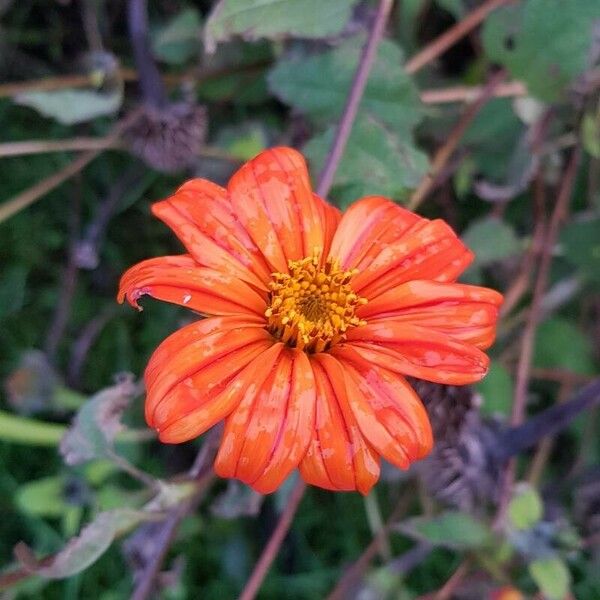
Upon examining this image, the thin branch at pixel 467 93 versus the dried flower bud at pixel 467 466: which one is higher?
the thin branch at pixel 467 93

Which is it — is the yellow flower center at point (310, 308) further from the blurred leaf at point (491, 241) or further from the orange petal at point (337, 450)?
the blurred leaf at point (491, 241)

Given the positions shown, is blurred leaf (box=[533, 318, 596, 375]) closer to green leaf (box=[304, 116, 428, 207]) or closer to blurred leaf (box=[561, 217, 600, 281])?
blurred leaf (box=[561, 217, 600, 281])

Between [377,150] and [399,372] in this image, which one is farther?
[377,150]

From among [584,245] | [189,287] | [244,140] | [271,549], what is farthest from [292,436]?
[584,245]

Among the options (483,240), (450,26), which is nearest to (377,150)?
(483,240)

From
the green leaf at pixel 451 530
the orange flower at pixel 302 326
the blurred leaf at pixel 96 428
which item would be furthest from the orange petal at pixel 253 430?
the green leaf at pixel 451 530

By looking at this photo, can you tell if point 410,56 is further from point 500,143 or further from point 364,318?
point 364,318

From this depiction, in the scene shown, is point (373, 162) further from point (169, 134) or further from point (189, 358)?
point (189, 358)
